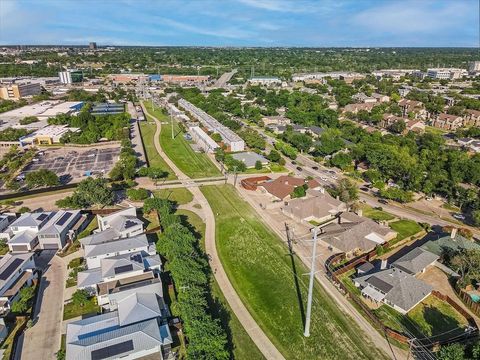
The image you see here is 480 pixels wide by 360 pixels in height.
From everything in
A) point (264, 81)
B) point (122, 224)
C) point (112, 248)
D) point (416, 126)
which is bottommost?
point (112, 248)

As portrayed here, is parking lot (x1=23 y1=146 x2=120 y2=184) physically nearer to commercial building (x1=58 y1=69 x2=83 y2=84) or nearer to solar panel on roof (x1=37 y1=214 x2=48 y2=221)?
solar panel on roof (x1=37 y1=214 x2=48 y2=221)

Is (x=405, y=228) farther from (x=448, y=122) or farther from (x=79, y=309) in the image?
(x=448, y=122)

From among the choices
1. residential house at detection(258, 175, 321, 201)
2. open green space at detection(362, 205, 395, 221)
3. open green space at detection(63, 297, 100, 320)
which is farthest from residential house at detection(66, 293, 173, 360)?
open green space at detection(362, 205, 395, 221)

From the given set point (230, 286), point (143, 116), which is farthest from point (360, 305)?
point (143, 116)

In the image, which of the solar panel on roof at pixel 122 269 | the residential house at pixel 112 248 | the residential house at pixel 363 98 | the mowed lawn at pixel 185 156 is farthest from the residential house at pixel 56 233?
the residential house at pixel 363 98

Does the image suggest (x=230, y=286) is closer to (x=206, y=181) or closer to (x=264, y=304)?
(x=264, y=304)

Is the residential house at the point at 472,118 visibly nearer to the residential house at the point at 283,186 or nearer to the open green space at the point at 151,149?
the residential house at the point at 283,186

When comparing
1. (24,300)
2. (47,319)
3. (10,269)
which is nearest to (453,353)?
(47,319)
